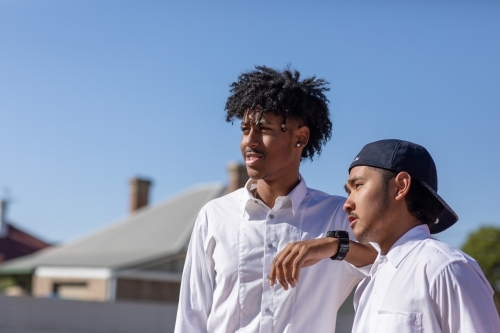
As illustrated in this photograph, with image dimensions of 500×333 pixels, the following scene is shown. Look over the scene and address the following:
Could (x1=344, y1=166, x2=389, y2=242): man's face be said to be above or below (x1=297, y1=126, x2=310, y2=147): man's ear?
below

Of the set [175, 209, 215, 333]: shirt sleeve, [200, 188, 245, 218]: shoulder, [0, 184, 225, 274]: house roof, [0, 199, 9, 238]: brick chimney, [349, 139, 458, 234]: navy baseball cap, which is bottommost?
[0, 199, 9, 238]: brick chimney

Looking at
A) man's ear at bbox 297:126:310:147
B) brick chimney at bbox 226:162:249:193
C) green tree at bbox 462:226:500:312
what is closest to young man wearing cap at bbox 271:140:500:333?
man's ear at bbox 297:126:310:147

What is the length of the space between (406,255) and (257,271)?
2.98 feet

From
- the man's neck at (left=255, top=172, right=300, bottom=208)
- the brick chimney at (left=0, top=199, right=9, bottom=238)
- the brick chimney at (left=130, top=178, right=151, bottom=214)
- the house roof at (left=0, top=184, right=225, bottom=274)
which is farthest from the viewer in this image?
the brick chimney at (left=0, top=199, right=9, bottom=238)

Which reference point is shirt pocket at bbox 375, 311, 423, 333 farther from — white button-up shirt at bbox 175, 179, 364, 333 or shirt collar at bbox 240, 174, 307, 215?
shirt collar at bbox 240, 174, 307, 215

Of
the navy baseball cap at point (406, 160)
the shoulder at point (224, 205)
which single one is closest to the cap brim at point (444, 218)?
the navy baseball cap at point (406, 160)

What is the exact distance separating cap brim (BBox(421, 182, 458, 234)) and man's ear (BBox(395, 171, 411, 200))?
56 millimetres

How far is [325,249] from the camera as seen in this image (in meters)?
2.88

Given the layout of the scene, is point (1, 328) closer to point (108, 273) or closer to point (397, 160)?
point (108, 273)

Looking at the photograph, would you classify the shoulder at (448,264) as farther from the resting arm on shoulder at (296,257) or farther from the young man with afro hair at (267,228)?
the young man with afro hair at (267,228)

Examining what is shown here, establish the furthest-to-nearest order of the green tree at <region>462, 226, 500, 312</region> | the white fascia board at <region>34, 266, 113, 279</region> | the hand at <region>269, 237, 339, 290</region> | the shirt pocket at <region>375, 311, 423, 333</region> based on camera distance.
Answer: the green tree at <region>462, 226, 500, 312</region>, the white fascia board at <region>34, 266, 113, 279</region>, the hand at <region>269, 237, 339, 290</region>, the shirt pocket at <region>375, 311, 423, 333</region>

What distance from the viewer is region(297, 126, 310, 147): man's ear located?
352cm

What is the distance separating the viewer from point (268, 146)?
3381mm

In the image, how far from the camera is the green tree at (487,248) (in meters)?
38.7
